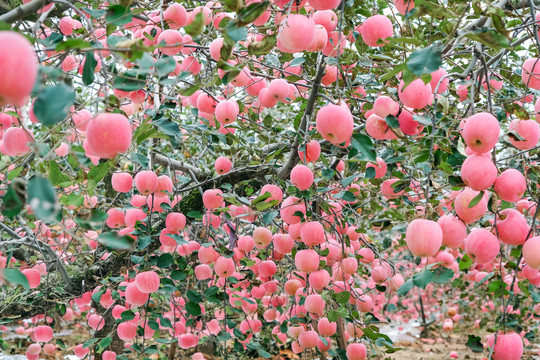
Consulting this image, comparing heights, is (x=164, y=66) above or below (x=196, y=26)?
below

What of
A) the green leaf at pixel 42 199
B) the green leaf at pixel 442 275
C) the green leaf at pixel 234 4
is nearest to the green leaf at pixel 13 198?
the green leaf at pixel 42 199

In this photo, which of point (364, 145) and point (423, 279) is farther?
point (364, 145)

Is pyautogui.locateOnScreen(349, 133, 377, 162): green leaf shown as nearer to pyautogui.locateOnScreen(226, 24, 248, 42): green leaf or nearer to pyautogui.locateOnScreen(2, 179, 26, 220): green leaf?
pyautogui.locateOnScreen(226, 24, 248, 42): green leaf

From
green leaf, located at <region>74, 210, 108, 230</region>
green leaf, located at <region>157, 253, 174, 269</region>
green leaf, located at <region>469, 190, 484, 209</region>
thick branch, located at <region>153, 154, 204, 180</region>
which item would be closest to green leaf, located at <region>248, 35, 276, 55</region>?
green leaf, located at <region>74, 210, 108, 230</region>

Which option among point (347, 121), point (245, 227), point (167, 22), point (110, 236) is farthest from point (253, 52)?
point (245, 227)

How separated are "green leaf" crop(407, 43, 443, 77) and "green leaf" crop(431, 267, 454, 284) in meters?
0.60

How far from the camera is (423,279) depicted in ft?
3.42

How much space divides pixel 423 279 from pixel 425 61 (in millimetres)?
543

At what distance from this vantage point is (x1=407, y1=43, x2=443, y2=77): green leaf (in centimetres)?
86

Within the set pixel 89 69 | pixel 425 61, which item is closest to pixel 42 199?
pixel 89 69

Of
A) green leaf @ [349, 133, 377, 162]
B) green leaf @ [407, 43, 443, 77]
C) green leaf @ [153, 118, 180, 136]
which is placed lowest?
green leaf @ [153, 118, 180, 136]

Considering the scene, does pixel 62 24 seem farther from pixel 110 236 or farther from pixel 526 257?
pixel 526 257

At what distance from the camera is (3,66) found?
0.50 m

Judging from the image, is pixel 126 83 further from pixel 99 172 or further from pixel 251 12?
pixel 99 172
